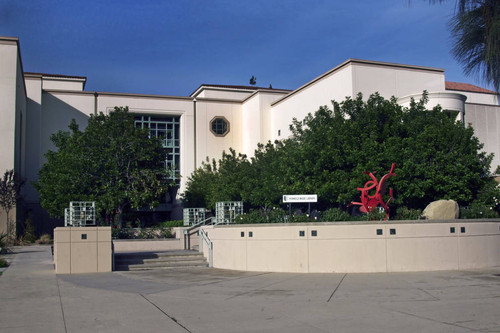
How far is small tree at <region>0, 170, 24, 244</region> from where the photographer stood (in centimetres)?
3459

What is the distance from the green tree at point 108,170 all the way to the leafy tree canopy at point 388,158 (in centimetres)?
956

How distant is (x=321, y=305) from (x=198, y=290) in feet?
12.5

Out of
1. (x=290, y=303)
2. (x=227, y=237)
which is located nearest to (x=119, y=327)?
(x=290, y=303)

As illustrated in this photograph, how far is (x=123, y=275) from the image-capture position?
1730 cm

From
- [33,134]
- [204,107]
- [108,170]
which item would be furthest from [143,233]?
[204,107]

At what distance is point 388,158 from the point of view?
25312mm

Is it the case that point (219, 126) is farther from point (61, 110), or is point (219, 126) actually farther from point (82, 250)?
point (82, 250)

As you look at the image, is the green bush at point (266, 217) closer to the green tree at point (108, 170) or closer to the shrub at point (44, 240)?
the green tree at point (108, 170)

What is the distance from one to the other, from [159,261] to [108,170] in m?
14.5

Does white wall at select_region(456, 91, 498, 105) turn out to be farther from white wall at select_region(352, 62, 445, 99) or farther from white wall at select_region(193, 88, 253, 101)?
white wall at select_region(193, 88, 253, 101)

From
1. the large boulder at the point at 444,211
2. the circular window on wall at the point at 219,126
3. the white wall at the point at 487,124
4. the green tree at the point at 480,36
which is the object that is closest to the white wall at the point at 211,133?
the circular window on wall at the point at 219,126

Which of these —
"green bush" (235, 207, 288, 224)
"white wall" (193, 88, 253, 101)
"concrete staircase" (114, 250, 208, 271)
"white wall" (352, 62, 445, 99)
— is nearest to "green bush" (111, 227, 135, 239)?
"concrete staircase" (114, 250, 208, 271)

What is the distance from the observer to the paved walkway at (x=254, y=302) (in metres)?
9.25

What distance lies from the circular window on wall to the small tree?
18902 millimetres
